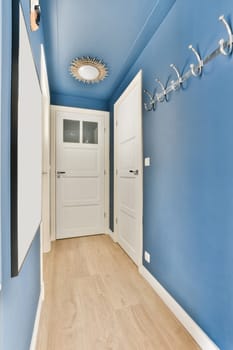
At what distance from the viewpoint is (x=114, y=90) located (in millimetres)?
2934

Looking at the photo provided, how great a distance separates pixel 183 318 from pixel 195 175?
1.02 meters

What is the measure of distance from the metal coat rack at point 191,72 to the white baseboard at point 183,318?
63.6 inches

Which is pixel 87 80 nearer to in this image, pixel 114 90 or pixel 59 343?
pixel 114 90

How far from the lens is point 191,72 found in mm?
1221

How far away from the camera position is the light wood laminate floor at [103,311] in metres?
1.18

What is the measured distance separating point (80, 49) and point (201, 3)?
1.30 meters

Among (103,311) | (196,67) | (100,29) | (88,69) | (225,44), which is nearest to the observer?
(225,44)

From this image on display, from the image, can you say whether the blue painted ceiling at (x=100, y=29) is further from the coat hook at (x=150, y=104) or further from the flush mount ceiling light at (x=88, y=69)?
the coat hook at (x=150, y=104)

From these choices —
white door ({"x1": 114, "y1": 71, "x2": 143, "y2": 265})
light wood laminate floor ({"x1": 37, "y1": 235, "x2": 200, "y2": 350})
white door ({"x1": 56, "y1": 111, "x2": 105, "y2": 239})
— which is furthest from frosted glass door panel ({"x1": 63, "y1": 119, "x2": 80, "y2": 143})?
light wood laminate floor ({"x1": 37, "y1": 235, "x2": 200, "y2": 350})

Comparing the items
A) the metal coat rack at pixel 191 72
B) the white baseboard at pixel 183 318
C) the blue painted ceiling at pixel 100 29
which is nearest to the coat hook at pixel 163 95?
the metal coat rack at pixel 191 72

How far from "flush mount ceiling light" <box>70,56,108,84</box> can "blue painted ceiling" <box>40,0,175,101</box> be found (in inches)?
2.5

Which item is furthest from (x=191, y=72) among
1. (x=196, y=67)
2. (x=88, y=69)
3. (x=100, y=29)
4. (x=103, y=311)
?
(x=103, y=311)

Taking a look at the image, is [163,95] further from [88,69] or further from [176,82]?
[88,69]

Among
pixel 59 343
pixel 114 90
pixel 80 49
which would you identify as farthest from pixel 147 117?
pixel 59 343
